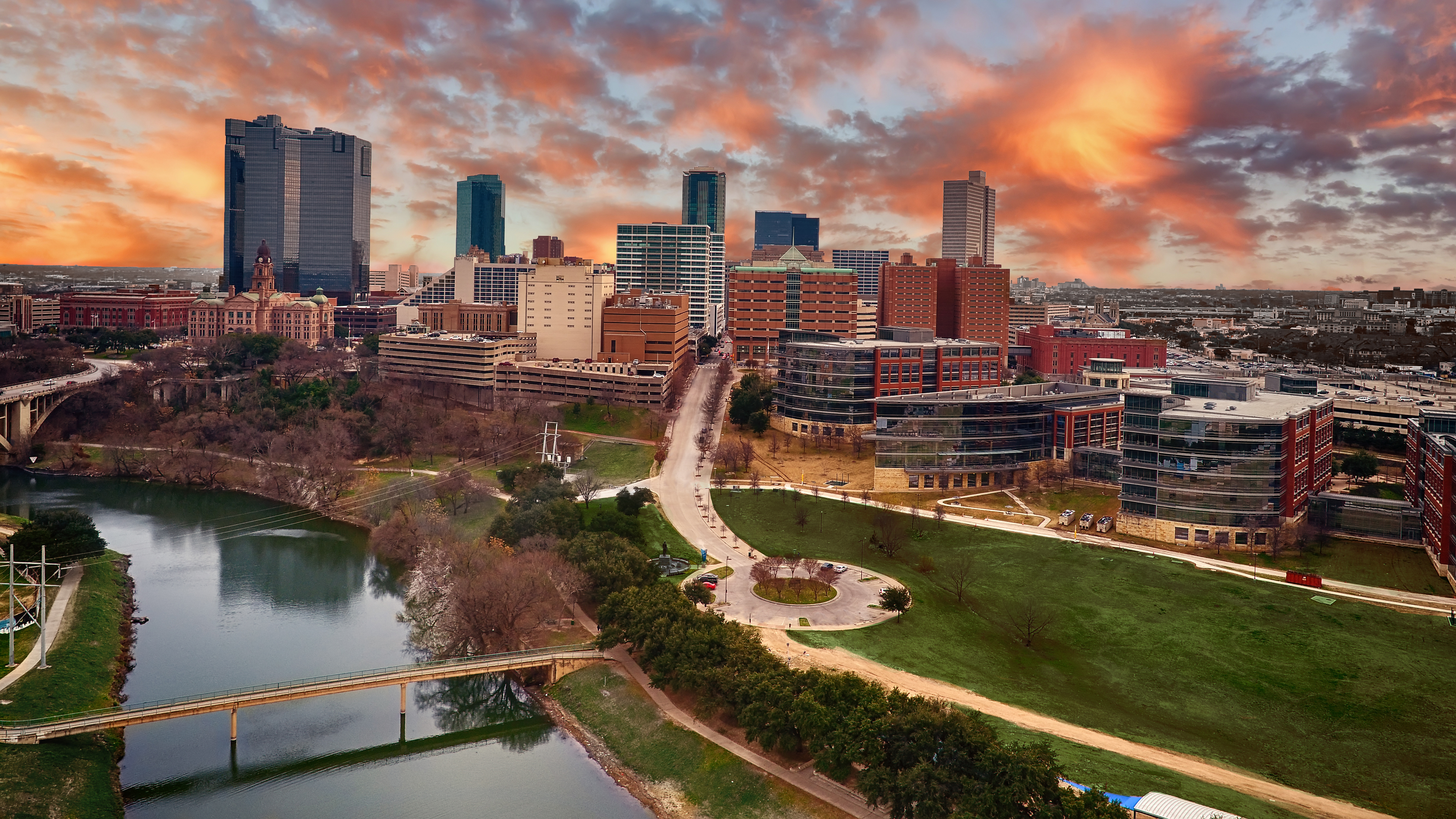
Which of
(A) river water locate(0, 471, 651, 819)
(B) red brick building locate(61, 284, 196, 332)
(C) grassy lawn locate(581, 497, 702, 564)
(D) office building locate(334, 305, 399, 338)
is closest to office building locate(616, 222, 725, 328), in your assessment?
(D) office building locate(334, 305, 399, 338)

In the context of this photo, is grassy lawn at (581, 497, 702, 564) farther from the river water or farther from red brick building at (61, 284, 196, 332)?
red brick building at (61, 284, 196, 332)

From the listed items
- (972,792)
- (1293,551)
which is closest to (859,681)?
(972,792)

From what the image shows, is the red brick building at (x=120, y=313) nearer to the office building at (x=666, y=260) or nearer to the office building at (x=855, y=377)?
the office building at (x=666, y=260)

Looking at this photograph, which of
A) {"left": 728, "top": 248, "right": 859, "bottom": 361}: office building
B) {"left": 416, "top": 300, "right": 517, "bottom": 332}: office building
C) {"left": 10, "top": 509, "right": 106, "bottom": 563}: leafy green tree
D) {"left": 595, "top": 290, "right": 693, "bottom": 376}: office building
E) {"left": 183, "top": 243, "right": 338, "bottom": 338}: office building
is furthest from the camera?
{"left": 183, "top": 243, "right": 338, "bottom": 338}: office building

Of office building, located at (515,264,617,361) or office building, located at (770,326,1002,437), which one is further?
office building, located at (515,264,617,361)

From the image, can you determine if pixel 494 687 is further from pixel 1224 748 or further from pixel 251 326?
pixel 251 326

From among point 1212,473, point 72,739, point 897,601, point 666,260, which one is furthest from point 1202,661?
point 666,260
